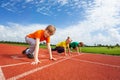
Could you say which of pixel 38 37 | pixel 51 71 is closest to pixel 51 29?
pixel 38 37

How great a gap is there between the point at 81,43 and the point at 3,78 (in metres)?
10.9

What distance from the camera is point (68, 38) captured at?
41.3 ft

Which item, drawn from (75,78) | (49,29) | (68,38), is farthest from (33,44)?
(68,38)

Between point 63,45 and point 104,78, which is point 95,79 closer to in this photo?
point 104,78

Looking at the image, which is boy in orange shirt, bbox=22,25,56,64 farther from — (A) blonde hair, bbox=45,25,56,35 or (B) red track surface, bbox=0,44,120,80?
(B) red track surface, bbox=0,44,120,80

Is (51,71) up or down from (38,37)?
down

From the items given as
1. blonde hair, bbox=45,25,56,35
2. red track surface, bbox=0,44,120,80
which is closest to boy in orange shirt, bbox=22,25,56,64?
blonde hair, bbox=45,25,56,35

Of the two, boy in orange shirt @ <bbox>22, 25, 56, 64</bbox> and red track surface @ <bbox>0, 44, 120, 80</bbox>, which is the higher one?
boy in orange shirt @ <bbox>22, 25, 56, 64</bbox>

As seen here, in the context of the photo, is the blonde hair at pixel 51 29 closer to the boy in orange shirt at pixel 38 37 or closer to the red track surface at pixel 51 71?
the boy in orange shirt at pixel 38 37

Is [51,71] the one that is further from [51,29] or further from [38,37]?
[38,37]

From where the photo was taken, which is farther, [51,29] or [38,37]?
[38,37]

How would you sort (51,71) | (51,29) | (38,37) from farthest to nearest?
1. (38,37)
2. (51,29)
3. (51,71)

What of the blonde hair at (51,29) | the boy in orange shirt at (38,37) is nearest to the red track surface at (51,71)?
the boy in orange shirt at (38,37)

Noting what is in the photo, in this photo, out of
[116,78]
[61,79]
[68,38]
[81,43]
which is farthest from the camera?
[81,43]
